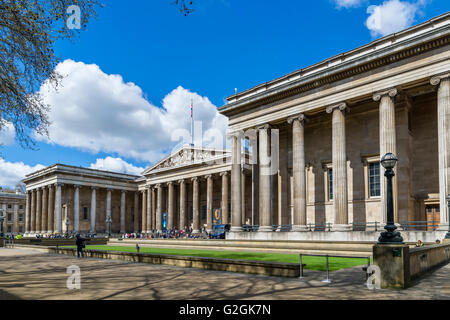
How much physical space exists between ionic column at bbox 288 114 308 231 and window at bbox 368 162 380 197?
207 inches

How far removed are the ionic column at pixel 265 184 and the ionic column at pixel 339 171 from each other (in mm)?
6774

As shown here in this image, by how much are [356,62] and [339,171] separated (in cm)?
802

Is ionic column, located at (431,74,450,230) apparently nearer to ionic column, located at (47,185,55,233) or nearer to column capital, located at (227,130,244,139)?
column capital, located at (227,130,244,139)

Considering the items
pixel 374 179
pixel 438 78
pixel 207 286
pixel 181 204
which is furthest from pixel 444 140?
pixel 181 204

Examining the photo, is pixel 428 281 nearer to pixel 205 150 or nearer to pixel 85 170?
pixel 205 150

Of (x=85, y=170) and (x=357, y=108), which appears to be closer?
(x=357, y=108)

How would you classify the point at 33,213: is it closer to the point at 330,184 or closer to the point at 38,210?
the point at 38,210

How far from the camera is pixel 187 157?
215 feet

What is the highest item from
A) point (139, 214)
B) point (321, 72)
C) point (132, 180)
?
point (321, 72)

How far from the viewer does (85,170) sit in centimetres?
7538

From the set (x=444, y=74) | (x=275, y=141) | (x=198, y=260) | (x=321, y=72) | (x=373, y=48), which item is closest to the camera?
→ (x=198, y=260)
